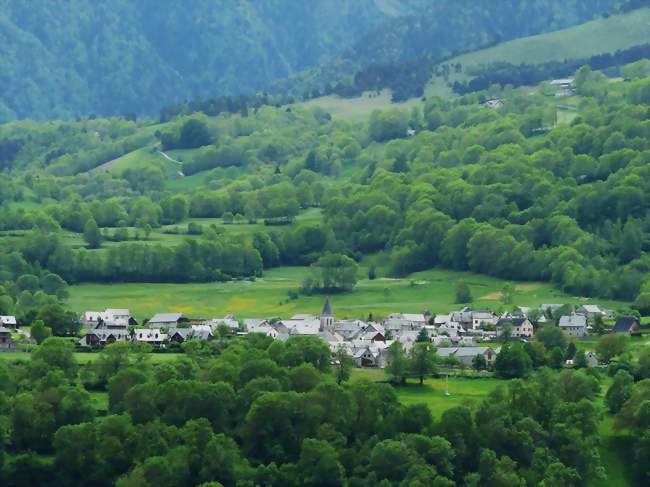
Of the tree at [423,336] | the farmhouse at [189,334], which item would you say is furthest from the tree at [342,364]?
the farmhouse at [189,334]

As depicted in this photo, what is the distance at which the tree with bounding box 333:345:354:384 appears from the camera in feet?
312

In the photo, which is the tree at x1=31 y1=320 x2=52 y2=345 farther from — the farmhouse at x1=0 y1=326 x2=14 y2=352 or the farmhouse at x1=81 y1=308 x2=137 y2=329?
the farmhouse at x1=81 y1=308 x2=137 y2=329

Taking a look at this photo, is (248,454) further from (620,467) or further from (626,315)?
(626,315)

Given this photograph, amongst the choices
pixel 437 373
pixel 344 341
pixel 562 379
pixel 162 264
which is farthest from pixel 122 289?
pixel 562 379

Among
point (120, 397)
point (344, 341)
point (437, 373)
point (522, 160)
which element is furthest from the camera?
point (522, 160)

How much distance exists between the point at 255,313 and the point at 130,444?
150ft

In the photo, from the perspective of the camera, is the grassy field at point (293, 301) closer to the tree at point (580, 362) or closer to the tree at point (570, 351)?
the tree at point (570, 351)

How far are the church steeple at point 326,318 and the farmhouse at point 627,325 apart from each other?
54.1 feet

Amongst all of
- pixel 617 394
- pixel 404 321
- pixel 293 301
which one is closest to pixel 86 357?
pixel 404 321

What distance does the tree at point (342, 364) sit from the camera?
Answer: 3743 inches

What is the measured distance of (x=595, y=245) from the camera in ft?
468

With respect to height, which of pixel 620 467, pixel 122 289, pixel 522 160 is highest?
pixel 522 160

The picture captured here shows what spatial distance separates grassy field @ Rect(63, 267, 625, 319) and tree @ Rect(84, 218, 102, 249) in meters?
14.8

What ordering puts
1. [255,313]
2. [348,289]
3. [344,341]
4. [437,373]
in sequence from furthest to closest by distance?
[348,289], [255,313], [344,341], [437,373]
